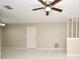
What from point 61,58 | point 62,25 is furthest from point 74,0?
point 62,25

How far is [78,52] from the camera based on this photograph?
8125 mm

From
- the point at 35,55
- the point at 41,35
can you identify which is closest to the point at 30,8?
the point at 35,55

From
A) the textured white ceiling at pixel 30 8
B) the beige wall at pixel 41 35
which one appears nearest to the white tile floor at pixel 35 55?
the beige wall at pixel 41 35

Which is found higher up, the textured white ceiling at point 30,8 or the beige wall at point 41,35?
the textured white ceiling at point 30,8

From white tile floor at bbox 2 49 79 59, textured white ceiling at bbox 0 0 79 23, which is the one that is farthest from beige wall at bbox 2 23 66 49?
textured white ceiling at bbox 0 0 79 23

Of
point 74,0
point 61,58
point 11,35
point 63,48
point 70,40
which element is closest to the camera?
point 74,0

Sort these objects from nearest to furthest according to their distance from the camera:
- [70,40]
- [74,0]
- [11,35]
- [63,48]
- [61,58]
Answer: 1. [74,0]
2. [61,58]
3. [70,40]
4. [63,48]
5. [11,35]

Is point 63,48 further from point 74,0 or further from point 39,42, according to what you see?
point 74,0

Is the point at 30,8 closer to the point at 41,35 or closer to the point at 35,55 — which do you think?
the point at 35,55

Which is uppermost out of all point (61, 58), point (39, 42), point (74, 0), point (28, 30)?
point (74, 0)

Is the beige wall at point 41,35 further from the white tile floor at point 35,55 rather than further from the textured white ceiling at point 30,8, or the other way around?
the textured white ceiling at point 30,8

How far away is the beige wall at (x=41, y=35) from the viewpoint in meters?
10.5

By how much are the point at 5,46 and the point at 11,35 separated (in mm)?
1145

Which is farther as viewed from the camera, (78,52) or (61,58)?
(78,52)
